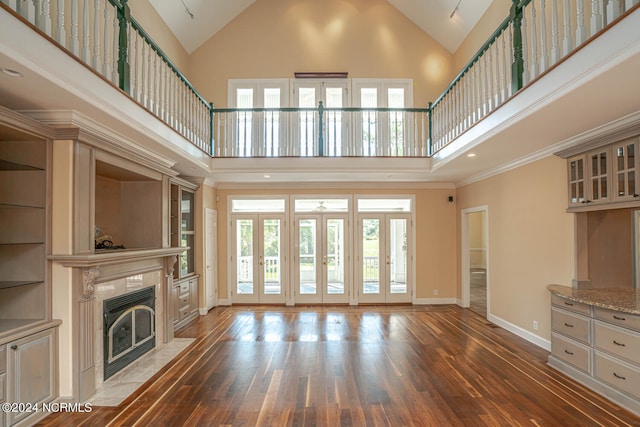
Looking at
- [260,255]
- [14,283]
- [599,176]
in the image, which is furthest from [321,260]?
[14,283]

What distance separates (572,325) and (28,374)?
17.2 ft

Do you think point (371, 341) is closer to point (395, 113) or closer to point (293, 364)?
point (293, 364)

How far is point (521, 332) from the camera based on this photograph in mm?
5180

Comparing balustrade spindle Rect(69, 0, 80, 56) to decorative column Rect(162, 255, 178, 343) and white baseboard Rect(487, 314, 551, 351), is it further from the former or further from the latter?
white baseboard Rect(487, 314, 551, 351)

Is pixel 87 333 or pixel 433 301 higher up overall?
pixel 87 333

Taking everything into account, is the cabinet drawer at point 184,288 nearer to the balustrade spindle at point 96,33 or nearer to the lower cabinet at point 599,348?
the balustrade spindle at point 96,33

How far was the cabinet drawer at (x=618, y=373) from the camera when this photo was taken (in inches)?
120

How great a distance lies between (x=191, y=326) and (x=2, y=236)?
11.0ft

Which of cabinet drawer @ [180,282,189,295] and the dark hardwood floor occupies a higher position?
cabinet drawer @ [180,282,189,295]

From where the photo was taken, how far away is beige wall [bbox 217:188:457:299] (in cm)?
748

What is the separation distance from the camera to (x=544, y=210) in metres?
4.73

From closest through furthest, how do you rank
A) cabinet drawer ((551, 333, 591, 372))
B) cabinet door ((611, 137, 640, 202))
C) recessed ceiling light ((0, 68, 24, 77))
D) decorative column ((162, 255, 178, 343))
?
recessed ceiling light ((0, 68, 24, 77)), cabinet door ((611, 137, 640, 202)), cabinet drawer ((551, 333, 591, 372)), decorative column ((162, 255, 178, 343))

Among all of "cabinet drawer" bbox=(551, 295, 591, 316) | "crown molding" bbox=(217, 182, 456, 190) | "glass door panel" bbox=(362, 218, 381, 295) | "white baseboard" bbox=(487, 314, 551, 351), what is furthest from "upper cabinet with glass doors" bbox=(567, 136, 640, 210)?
"glass door panel" bbox=(362, 218, 381, 295)

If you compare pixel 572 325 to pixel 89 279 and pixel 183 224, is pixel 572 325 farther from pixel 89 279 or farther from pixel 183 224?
pixel 183 224
